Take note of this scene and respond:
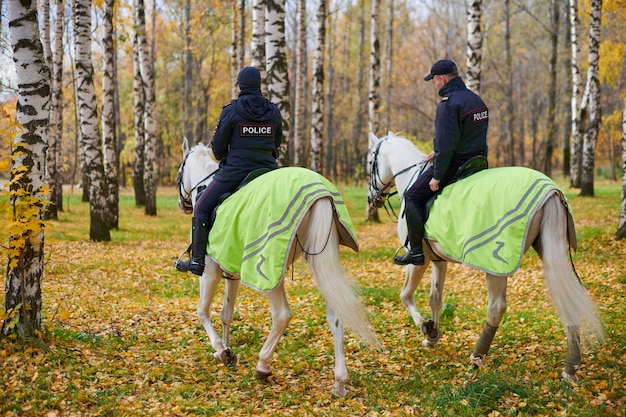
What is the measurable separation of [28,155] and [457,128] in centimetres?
455

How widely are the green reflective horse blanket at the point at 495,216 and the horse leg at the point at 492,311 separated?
37 centimetres

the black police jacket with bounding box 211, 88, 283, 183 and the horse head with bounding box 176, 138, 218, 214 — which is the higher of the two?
the black police jacket with bounding box 211, 88, 283, 183

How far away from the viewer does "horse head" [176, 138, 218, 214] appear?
6.76 meters

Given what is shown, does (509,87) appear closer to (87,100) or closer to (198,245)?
(87,100)

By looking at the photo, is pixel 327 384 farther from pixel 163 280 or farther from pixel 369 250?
pixel 369 250

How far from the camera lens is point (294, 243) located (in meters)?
5.62

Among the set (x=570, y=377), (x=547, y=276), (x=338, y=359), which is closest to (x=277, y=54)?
(x=338, y=359)

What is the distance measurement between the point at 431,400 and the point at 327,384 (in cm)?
112

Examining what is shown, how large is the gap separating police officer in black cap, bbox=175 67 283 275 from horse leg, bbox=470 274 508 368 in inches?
102

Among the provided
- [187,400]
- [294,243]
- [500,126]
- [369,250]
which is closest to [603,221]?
[369,250]

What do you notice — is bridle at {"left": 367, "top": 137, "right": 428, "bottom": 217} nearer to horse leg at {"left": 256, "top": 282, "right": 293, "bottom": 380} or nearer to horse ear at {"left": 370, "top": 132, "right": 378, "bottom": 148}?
horse ear at {"left": 370, "top": 132, "right": 378, "bottom": 148}

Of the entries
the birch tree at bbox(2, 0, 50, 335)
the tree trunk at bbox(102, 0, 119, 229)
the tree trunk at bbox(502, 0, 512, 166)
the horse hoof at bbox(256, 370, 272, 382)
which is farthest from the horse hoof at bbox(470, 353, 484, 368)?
the tree trunk at bbox(502, 0, 512, 166)

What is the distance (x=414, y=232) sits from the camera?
20.7ft

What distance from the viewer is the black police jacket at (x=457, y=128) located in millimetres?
5898
